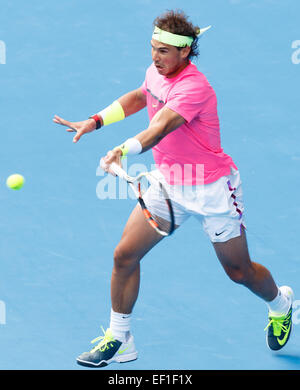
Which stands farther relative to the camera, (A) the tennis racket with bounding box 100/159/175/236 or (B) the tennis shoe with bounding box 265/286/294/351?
(B) the tennis shoe with bounding box 265/286/294/351

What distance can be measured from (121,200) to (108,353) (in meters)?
1.91

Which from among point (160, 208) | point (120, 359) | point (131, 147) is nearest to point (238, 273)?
point (160, 208)

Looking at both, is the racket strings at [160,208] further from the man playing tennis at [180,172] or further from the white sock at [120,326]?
the white sock at [120,326]

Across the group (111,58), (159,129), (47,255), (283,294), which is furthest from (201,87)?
(111,58)

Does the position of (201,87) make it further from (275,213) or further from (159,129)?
(275,213)

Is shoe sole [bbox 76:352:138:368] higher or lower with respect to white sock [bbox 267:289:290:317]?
lower

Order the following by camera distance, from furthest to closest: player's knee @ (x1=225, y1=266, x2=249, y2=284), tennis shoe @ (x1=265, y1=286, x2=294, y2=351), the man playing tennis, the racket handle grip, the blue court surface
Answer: the blue court surface → tennis shoe @ (x1=265, y1=286, x2=294, y2=351) → player's knee @ (x1=225, y1=266, x2=249, y2=284) → the man playing tennis → the racket handle grip

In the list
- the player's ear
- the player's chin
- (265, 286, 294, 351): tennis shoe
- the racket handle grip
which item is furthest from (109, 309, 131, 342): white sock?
the player's ear

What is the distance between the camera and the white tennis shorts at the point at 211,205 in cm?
638

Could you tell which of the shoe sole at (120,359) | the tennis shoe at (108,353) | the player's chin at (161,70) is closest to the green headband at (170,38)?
the player's chin at (161,70)

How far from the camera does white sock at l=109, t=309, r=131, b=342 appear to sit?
263 inches

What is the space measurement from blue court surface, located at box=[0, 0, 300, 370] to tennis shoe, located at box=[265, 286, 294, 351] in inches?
3.3

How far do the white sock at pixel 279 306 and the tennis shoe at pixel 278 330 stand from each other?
3 cm

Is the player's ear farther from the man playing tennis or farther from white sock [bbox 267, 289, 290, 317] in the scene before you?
white sock [bbox 267, 289, 290, 317]
